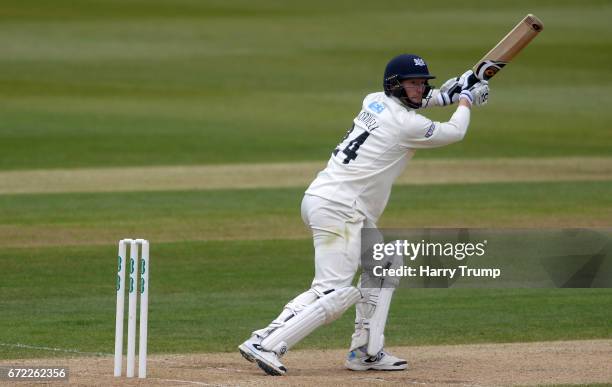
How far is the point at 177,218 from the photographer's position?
64.6 feet

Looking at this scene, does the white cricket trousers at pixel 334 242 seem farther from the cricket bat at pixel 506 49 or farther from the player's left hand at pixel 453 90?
Result: the cricket bat at pixel 506 49

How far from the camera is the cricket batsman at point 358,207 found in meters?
8.48

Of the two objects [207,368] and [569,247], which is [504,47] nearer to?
[207,368]

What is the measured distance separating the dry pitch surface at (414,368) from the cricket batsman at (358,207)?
0.22 m

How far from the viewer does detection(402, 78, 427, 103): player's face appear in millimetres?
8773

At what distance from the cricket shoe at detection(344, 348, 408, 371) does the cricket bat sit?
7.26 ft

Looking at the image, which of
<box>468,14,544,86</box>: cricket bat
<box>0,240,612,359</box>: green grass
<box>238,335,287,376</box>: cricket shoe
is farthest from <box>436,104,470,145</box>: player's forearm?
<box>0,240,612,359</box>: green grass

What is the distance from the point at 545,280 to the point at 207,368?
6.73m

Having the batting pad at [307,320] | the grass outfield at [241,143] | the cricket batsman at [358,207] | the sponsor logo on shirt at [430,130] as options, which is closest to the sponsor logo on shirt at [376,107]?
the cricket batsman at [358,207]

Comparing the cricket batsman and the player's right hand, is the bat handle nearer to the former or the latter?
the player's right hand

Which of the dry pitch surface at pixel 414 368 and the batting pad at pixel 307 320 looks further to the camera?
the batting pad at pixel 307 320

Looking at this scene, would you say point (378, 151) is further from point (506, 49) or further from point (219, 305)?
point (219, 305)

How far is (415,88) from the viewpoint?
8.82 metres

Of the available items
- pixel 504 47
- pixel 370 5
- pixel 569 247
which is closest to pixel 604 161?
pixel 569 247
